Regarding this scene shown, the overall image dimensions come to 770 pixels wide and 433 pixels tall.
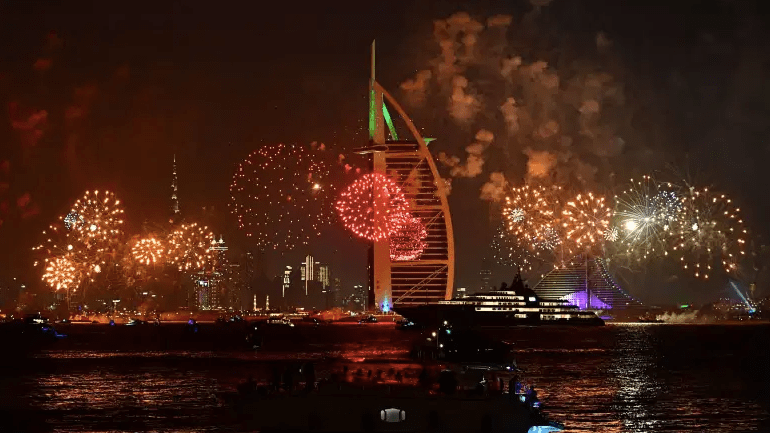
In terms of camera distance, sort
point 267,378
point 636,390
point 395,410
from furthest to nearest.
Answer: point 267,378 < point 636,390 < point 395,410

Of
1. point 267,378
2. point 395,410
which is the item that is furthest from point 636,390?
point 395,410

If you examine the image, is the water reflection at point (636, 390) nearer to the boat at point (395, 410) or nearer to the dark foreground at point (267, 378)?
the dark foreground at point (267, 378)

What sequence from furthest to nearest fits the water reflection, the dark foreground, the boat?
the water reflection < the dark foreground < the boat

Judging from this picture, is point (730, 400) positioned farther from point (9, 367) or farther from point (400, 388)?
point (9, 367)

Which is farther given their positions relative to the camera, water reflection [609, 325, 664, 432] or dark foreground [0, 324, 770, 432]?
water reflection [609, 325, 664, 432]

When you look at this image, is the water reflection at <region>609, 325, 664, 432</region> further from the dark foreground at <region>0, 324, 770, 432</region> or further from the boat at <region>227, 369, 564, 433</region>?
the boat at <region>227, 369, 564, 433</region>

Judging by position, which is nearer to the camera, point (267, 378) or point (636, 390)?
point (636, 390)

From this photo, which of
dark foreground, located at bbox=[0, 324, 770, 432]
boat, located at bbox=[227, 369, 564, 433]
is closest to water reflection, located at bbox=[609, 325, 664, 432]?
dark foreground, located at bbox=[0, 324, 770, 432]

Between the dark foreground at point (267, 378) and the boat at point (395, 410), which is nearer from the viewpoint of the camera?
the boat at point (395, 410)

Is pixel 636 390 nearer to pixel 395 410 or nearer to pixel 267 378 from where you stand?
pixel 267 378

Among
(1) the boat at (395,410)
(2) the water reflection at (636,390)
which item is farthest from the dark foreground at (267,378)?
(1) the boat at (395,410)

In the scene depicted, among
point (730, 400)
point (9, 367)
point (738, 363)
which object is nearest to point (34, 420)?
point (730, 400)
